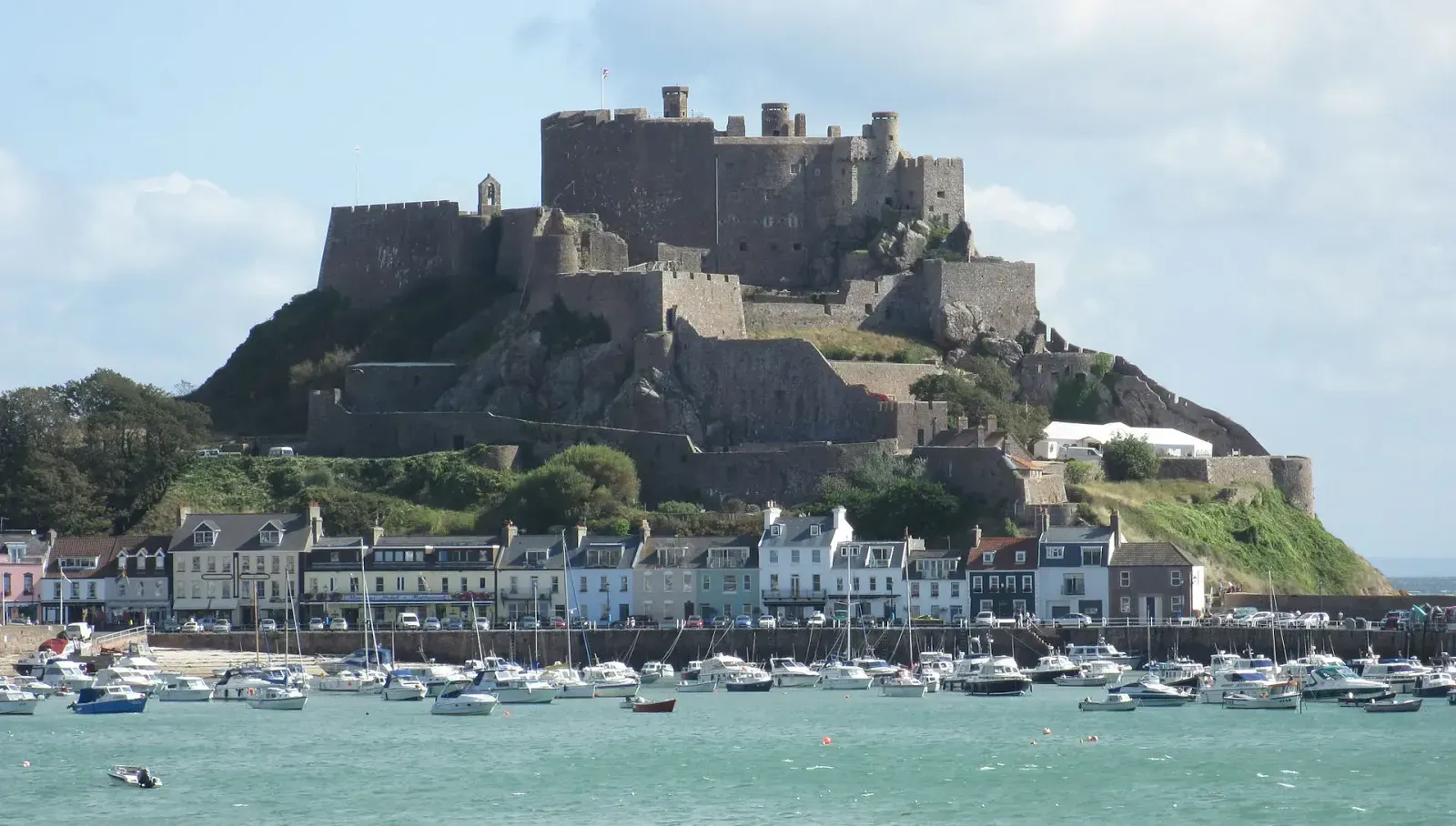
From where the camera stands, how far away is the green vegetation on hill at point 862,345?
87.9m

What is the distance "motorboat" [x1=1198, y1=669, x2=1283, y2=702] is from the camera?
66438mm

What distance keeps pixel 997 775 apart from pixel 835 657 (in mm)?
21496

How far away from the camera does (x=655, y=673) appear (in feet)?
243

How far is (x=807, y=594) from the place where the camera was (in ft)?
257

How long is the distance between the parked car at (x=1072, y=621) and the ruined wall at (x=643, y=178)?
74.3ft

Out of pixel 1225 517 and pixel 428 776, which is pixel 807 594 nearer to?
pixel 1225 517

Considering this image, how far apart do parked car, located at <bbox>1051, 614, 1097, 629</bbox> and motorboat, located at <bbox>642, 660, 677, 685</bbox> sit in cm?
1016

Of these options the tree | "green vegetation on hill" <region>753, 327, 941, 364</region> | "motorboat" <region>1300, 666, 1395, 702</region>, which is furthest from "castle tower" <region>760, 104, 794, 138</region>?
"motorboat" <region>1300, 666, 1395, 702</region>

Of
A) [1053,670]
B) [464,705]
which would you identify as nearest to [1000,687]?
[1053,670]

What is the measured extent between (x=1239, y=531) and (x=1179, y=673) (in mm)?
14455

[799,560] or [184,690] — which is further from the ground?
[799,560]

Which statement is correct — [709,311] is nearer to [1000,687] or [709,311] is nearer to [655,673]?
[655,673]

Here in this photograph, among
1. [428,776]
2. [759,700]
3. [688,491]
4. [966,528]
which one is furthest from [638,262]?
[428,776]

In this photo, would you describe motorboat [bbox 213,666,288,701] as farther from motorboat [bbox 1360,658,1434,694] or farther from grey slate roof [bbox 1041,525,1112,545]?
motorboat [bbox 1360,658,1434,694]
